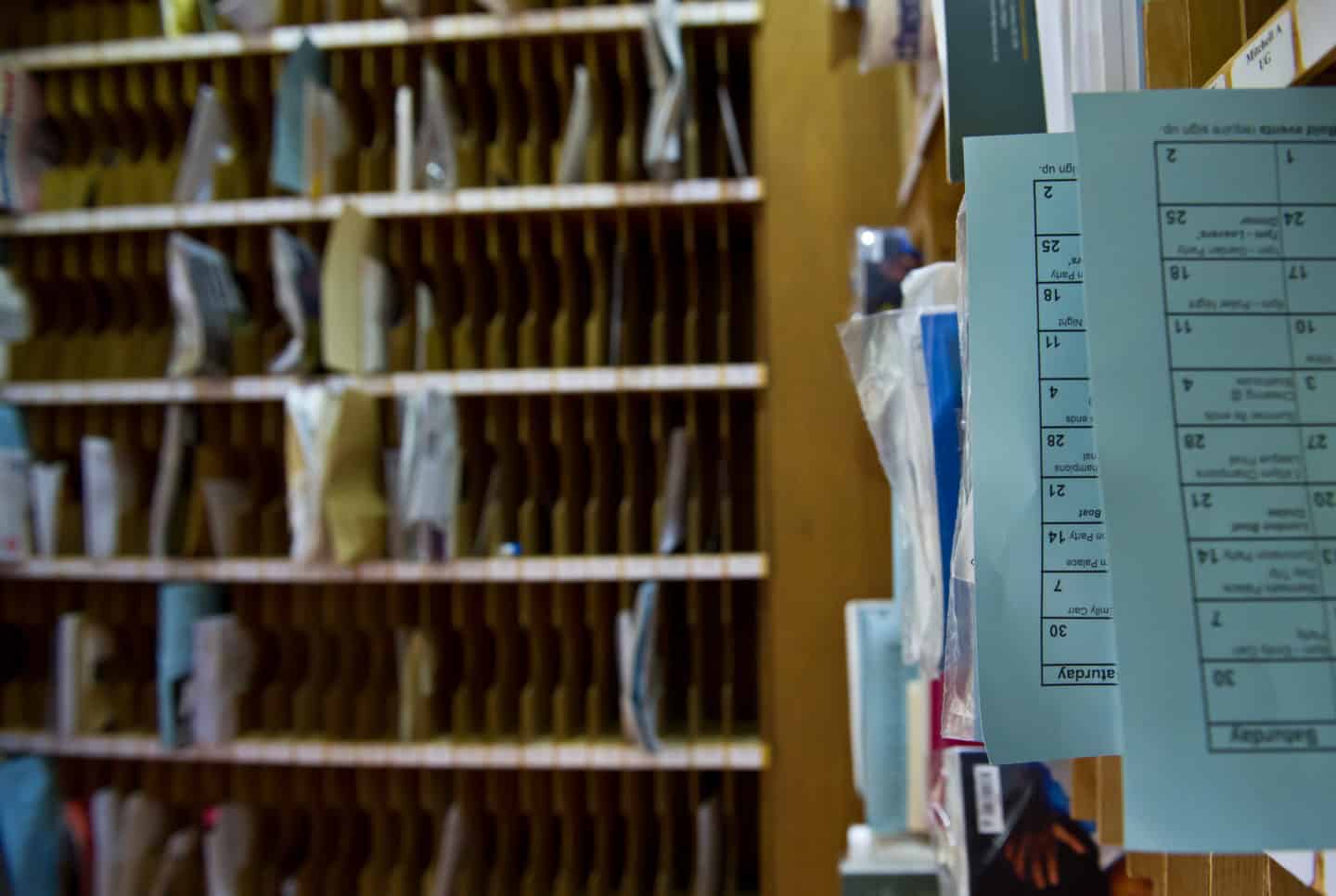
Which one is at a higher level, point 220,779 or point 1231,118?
point 1231,118

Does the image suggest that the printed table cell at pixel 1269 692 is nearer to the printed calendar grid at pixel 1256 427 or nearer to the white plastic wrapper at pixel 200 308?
the printed calendar grid at pixel 1256 427

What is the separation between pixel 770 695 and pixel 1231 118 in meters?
1.65

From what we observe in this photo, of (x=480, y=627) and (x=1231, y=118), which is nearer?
(x=1231, y=118)

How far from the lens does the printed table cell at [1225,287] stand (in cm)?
37

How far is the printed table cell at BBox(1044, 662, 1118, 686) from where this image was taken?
0.40 m

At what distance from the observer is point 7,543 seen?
2.04 m

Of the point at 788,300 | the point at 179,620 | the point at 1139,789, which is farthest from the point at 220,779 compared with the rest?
the point at 1139,789

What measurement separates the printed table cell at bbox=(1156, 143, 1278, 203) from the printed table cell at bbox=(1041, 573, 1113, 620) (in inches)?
6.9

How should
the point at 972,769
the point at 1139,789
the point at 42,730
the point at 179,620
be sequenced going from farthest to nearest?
the point at 42,730 < the point at 179,620 < the point at 972,769 < the point at 1139,789

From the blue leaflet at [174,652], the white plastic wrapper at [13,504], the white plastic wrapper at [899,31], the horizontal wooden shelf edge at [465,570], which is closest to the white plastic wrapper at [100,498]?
the horizontal wooden shelf edge at [465,570]

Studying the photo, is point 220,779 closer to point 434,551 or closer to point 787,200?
point 434,551

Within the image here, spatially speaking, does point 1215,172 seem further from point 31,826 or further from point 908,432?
point 31,826

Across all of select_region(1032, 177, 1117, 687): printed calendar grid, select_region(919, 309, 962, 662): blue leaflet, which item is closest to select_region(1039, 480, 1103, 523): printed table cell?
select_region(1032, 177, 1117, 687): printed calendar grid

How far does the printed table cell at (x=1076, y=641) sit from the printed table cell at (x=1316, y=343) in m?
0.14
